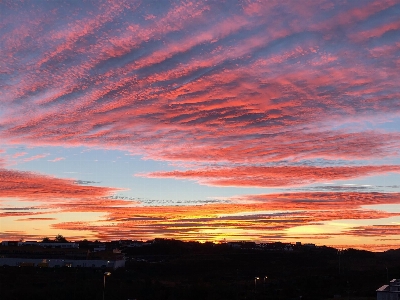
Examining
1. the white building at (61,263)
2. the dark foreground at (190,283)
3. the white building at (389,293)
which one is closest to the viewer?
the white building at (389,293)

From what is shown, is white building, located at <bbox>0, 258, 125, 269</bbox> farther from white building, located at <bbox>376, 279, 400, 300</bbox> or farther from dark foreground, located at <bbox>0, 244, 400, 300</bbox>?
white building, located at <bbox>376, 279, 400, 300</bbox>

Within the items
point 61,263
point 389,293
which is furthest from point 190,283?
point 389,293

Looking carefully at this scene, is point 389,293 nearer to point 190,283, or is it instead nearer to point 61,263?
point 190,283

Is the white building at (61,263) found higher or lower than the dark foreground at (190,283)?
higher

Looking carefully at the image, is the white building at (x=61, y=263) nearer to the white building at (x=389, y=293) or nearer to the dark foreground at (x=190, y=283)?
A: the dark foreground at (x=190, y=283)

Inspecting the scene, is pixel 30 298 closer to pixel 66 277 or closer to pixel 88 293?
pixel 88 293

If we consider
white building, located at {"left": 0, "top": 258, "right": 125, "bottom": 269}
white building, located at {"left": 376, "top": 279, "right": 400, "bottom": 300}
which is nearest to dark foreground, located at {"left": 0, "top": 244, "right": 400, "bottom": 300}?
white building, located at {"left": 0, "top": 258, "right": 125, "bottom": 269}

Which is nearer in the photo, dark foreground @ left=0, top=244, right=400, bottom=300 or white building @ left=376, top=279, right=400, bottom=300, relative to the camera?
white building @ left=376, top=279, right=400, bottom=300

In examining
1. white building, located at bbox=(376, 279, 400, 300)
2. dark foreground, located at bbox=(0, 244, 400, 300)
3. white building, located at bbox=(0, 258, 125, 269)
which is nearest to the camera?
white building, located at bbox=(376, 279, 400, 300)

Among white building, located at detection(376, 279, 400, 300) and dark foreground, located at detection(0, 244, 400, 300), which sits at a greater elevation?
white building, located at detection(376, 279, 400, 300)

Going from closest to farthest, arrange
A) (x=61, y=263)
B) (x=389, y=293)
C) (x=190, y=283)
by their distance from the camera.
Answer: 1. (x=389, y=293)
2. (x=190, y=283)
3. (x=61, y=263)

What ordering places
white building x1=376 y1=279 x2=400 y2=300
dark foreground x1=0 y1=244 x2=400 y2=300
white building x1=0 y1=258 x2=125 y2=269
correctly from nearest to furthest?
white building x1=376 y1=279 x2=400 y2=300
dark foreground x1=0 y1=244 x2=400 y2=300
white building x1=0 y1=258 x2=125 y2=269

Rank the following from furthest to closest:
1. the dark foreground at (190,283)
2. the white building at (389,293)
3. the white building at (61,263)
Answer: the white building at (61,263) < the dark foreground at (190,283) < the white building at (389,293)

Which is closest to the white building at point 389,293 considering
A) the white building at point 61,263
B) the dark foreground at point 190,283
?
the dark foreground at point 190,283
